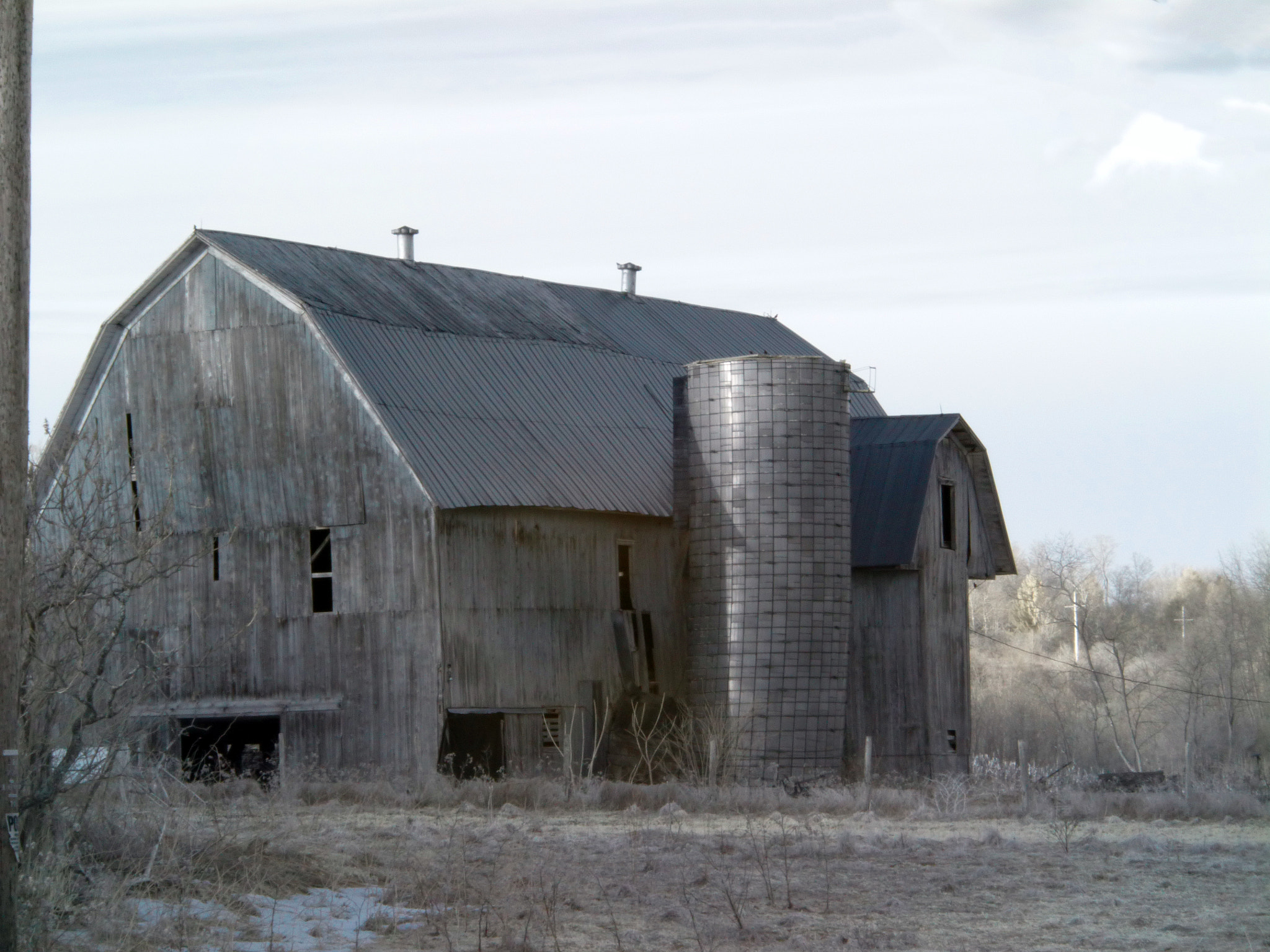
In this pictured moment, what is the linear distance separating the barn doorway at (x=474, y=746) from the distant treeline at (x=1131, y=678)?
35.3ft

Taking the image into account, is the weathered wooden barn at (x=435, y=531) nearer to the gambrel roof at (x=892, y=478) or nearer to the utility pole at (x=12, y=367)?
the gambrel roof at (x=892, y=478)

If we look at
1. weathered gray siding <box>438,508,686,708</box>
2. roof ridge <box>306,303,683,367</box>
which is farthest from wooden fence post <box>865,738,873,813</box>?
roof ridge <box>306,303,683,367</box>

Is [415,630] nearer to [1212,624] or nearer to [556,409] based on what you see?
[556,409]

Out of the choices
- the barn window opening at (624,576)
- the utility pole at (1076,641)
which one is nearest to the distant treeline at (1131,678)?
the utility pole at (1076,641)

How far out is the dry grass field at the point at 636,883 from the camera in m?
11.0

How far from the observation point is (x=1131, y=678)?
184ft

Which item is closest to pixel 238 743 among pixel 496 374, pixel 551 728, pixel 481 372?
pixel 551 728

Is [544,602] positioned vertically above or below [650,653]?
above

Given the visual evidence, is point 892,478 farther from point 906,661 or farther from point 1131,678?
point 1131,678

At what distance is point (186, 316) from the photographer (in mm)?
26062

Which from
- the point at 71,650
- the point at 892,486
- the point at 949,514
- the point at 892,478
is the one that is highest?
the point at 892,478

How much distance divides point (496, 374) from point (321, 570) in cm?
477

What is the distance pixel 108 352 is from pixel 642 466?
9285mm

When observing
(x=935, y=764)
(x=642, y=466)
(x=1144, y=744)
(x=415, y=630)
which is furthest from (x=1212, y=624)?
(x=415, y=630)
